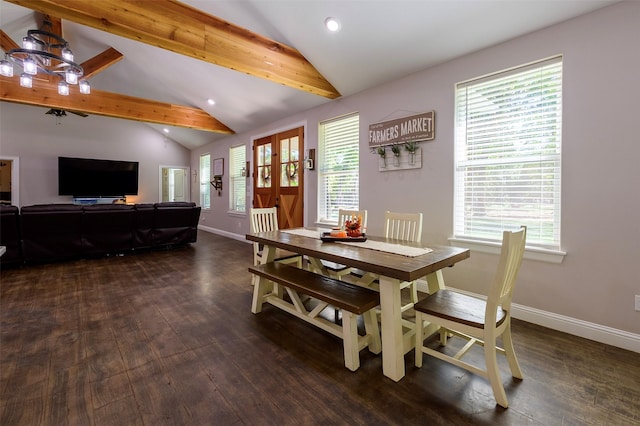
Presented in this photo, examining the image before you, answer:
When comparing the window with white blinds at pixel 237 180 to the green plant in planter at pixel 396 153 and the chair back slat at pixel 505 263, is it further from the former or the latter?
the chair back slat at pixel 505 263

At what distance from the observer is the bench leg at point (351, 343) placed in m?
1.84

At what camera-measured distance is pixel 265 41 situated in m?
3.55

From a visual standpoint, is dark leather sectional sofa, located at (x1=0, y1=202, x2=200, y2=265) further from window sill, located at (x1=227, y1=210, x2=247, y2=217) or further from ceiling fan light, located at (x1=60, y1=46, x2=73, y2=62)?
ceiling fan light, located at (x1=60, y1=46, x2=73, y2=62)

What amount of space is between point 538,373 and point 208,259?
4.43 metres

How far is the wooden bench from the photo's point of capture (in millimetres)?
1855

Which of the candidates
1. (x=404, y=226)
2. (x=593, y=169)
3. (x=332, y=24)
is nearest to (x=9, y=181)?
(x=332, y=24)

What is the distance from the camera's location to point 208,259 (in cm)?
480

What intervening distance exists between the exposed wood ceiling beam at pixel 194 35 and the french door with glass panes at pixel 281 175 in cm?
129

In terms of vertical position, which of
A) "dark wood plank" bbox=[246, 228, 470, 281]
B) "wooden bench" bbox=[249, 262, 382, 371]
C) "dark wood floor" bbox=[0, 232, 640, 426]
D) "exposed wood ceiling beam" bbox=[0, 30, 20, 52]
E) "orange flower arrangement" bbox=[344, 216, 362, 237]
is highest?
"exposed wood ceiling beam" bbox=[0, 30, 20, 52]

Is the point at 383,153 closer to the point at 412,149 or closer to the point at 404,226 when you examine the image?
the point at 412,149

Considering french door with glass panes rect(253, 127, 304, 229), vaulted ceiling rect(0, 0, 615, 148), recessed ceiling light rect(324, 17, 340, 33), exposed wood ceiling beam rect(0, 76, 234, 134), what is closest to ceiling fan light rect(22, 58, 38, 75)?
vaulted ceiling rect(0, 0, 615, 148)

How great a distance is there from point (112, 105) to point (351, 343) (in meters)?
6.42

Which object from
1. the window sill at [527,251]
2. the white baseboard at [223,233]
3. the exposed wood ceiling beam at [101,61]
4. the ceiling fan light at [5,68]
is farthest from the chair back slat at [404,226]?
the exposed wood ceiling beam at [101,61]

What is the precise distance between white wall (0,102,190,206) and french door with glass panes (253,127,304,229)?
467cm
